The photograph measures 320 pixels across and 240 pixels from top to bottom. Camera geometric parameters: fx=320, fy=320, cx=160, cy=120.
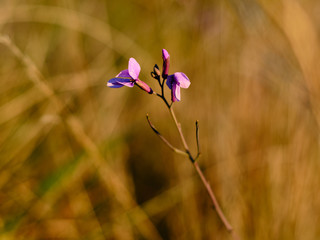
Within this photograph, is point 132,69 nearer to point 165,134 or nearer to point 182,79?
point 182,79

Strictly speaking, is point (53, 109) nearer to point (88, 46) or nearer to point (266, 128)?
point (88, 46)

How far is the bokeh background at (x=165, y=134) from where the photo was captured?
36.0 inches

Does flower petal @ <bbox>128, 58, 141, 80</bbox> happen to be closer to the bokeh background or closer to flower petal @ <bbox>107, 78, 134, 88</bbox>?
flower petal @ <bbox>107, 78, 134, 88</bbox>

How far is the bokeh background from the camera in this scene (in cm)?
92

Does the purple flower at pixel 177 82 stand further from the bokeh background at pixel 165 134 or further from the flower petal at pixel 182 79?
the bokeh background at pixel 165 134

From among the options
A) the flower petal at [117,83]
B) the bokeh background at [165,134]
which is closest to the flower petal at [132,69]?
the flower petal at [117,83]

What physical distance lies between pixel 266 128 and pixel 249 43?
0.38 meters

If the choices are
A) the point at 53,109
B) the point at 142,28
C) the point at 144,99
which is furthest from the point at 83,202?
the point at 142,28

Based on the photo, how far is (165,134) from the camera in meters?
1.30

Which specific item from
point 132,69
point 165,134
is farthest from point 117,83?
point 165,134

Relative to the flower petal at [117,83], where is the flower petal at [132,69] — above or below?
above

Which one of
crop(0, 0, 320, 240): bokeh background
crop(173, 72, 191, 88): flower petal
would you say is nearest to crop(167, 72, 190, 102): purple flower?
crop(173, 72, 191, 88): flower petal

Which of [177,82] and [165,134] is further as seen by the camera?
[165,134]

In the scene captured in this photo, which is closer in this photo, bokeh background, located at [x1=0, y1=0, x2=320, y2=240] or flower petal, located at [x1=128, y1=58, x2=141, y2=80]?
flower petal, located at [x1=128, y1=58, x2=141, y2=80]
